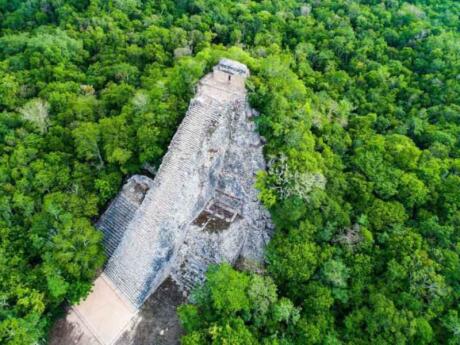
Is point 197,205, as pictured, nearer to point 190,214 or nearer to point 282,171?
point 190,214

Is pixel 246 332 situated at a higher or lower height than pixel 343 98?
lower

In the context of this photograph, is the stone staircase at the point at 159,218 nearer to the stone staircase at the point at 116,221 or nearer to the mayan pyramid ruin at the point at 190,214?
the mayan pyramid ruin at the point at 190,214

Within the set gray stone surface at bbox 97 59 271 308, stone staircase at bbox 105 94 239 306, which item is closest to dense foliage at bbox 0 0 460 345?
gray stone surface at bbox 97 59 271 308

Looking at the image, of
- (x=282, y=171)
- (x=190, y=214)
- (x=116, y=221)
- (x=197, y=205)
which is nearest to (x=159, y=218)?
(x=190, y=214)

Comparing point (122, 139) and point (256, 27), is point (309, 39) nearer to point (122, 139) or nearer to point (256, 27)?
point (256, 27)

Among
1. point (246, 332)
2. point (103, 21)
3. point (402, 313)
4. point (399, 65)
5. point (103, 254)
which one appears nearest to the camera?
point (246, 332)

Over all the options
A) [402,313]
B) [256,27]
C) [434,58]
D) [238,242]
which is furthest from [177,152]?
[434,58]

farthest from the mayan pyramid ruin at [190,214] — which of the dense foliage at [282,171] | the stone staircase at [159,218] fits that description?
the dense foliage at [282,171]
